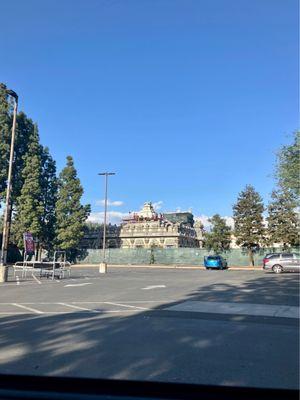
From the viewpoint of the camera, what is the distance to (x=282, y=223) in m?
60.8

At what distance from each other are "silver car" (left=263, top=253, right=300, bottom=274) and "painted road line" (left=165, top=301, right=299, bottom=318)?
2611cm

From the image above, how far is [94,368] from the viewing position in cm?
601

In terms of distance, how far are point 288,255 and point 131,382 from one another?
39.4 m

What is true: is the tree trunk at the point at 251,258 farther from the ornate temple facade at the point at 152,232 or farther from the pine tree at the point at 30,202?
the ornate temple facade at the point at 152,232

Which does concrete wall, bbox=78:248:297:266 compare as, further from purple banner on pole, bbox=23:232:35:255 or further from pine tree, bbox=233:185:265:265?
purple banner on pole, bbox=23:232:35:255

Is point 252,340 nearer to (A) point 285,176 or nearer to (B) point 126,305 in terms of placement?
(B) point 126,305

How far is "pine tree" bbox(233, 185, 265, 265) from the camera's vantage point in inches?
2392

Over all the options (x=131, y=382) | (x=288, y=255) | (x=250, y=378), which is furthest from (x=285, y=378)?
(x=288, y=255)

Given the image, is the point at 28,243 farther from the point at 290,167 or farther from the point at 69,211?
the point at 69,211

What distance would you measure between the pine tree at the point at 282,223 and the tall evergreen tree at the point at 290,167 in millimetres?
25739

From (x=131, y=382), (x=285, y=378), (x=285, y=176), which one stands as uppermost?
(x=285, y=176)

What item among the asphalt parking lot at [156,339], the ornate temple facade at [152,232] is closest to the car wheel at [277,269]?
the asphalt parking lot at [156,339]

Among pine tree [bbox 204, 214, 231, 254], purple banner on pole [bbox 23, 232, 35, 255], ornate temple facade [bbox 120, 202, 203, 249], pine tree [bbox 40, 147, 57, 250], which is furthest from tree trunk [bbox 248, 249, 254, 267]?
ornate temple facade [bbox 120, 202, 203, 249]

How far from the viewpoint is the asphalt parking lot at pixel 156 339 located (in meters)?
5.88
